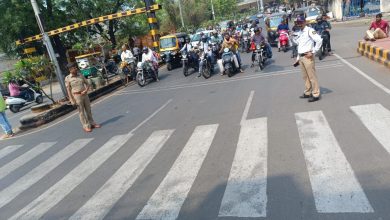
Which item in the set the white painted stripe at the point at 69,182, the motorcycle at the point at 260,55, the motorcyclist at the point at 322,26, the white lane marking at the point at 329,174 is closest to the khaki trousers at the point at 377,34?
the motorcyclist at the point at 322,26

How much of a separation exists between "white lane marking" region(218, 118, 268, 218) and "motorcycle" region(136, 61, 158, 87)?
411 inches

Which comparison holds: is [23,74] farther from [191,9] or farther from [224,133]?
[191,9]

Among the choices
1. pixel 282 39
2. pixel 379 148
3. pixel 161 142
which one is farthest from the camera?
pixel 282 39

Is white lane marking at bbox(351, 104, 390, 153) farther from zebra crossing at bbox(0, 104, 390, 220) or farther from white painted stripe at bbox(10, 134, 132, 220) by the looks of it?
white painted stripe at bbox(10, 134, 132, 220)

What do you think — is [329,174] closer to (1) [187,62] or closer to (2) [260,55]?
(2) [260,55]

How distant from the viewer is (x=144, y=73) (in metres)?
17.0

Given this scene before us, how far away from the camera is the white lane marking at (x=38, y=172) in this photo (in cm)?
641

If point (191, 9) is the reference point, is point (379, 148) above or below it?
below

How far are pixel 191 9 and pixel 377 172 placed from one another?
184 feet

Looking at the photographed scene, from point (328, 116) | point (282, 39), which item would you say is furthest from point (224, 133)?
point (282, 39)

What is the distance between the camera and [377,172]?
448 centimetres

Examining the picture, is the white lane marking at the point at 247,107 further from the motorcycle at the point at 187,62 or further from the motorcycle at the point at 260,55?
the motorcycle at the point at 187,62

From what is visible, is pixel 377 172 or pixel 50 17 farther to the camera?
pixel 50 17

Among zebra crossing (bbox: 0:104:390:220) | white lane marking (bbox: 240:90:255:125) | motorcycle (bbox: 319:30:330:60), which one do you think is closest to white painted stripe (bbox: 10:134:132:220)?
zebra crossing (bbox: 0:104:390:220)
